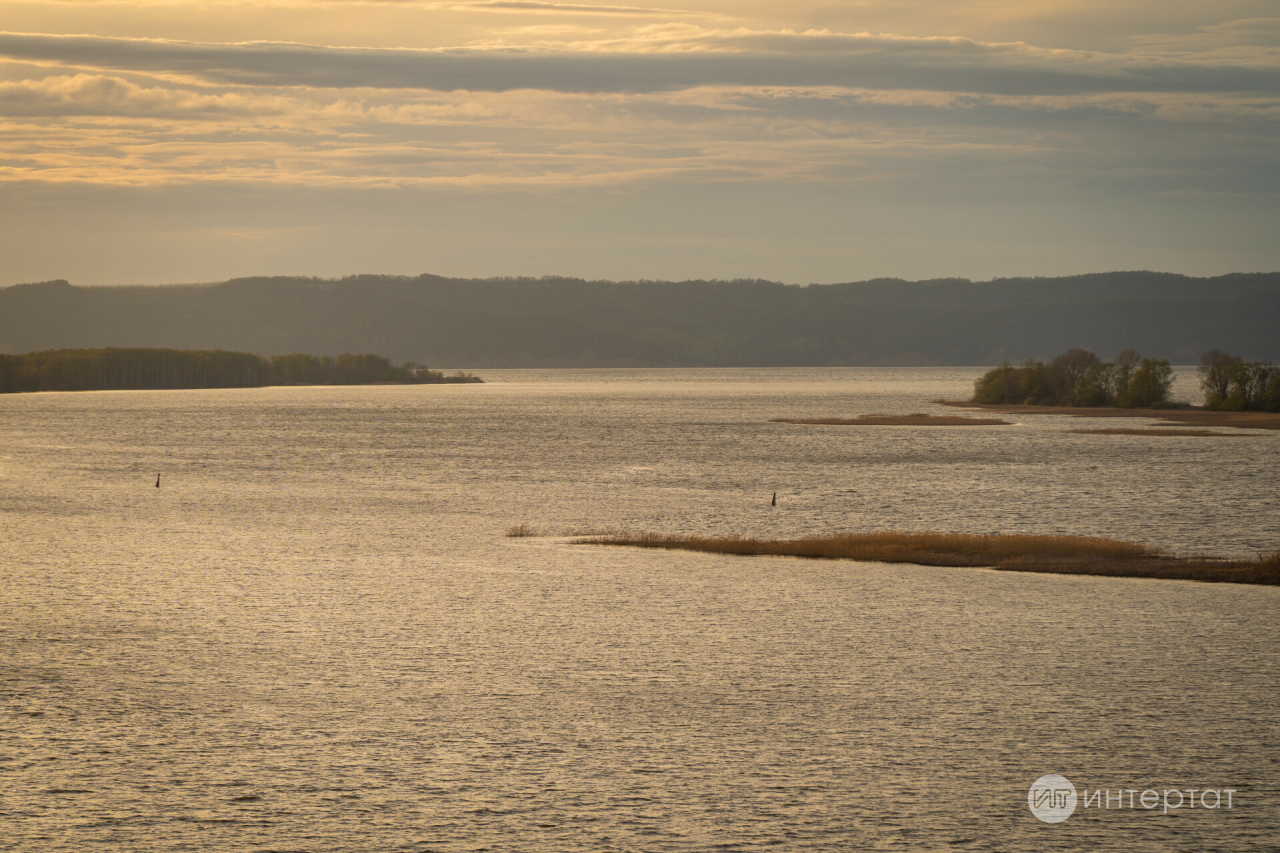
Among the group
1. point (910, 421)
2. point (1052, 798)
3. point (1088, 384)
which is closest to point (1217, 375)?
point (1088, 384)

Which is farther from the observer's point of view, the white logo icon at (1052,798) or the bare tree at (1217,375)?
the bare tree at (1217,375)

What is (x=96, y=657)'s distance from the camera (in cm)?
2523

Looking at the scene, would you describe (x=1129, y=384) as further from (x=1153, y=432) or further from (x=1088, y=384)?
(x=1153, y=432)

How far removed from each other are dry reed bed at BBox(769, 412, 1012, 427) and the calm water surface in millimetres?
92504

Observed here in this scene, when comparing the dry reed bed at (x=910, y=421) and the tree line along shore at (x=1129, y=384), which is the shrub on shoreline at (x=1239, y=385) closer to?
the tree line along shore at (x=1129, y=384)

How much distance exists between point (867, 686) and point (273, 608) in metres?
16.3

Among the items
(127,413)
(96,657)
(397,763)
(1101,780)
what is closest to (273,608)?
(96,657)

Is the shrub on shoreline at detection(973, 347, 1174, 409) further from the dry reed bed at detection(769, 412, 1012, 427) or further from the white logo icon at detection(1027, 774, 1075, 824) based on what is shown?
the white logo icon at detection(1027, 774, 1075, 824)

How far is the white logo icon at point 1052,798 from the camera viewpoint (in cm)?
1628

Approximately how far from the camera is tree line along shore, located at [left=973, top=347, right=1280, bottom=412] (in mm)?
163875

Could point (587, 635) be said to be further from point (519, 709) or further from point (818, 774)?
point (818, 774)

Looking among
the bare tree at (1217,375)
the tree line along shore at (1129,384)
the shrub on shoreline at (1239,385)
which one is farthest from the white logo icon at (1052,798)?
the bare tree at (1217,375)

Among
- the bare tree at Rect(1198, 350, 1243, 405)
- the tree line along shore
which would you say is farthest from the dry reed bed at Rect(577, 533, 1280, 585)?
the bare tree at Rect(1198, 350, 1243, 405)

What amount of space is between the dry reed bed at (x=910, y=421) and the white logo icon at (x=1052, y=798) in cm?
13069
